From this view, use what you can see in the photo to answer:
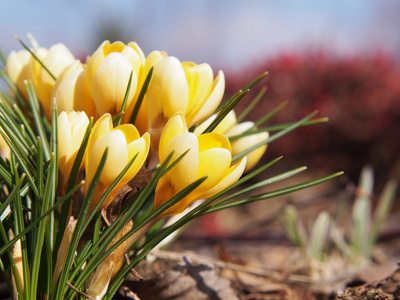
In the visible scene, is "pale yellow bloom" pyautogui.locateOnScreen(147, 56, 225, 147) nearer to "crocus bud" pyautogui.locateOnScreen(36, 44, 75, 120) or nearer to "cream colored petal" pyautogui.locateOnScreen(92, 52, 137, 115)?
"cream colored petal" pyautogui.locateOnScreen(92, 52, 137, 115)

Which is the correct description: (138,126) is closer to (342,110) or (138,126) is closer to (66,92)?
(66,92)

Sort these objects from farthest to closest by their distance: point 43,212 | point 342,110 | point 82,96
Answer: point 342,110, point 82,96, point 43,212

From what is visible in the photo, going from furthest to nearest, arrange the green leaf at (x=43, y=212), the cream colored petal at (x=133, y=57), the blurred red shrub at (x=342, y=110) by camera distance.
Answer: the blurred red shrub at (x=342, y=110), the cream colored petal at (x=133, y=57), the green leaf at (x=43, y=212)

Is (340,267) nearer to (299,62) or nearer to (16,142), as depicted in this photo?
(16,142)

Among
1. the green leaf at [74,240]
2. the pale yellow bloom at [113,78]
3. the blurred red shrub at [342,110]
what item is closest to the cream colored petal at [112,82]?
the pale yellow bloom at [113,78]

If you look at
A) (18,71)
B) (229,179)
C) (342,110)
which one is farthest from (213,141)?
(342,110)

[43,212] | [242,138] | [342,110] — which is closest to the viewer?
[43,212]

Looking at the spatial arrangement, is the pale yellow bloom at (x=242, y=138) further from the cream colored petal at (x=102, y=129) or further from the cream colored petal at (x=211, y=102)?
the cream colored petal at (x=102, y=129)

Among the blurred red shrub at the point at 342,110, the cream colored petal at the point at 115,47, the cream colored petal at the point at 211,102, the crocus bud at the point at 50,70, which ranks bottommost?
the blurred red shrub at the point at 342,110
